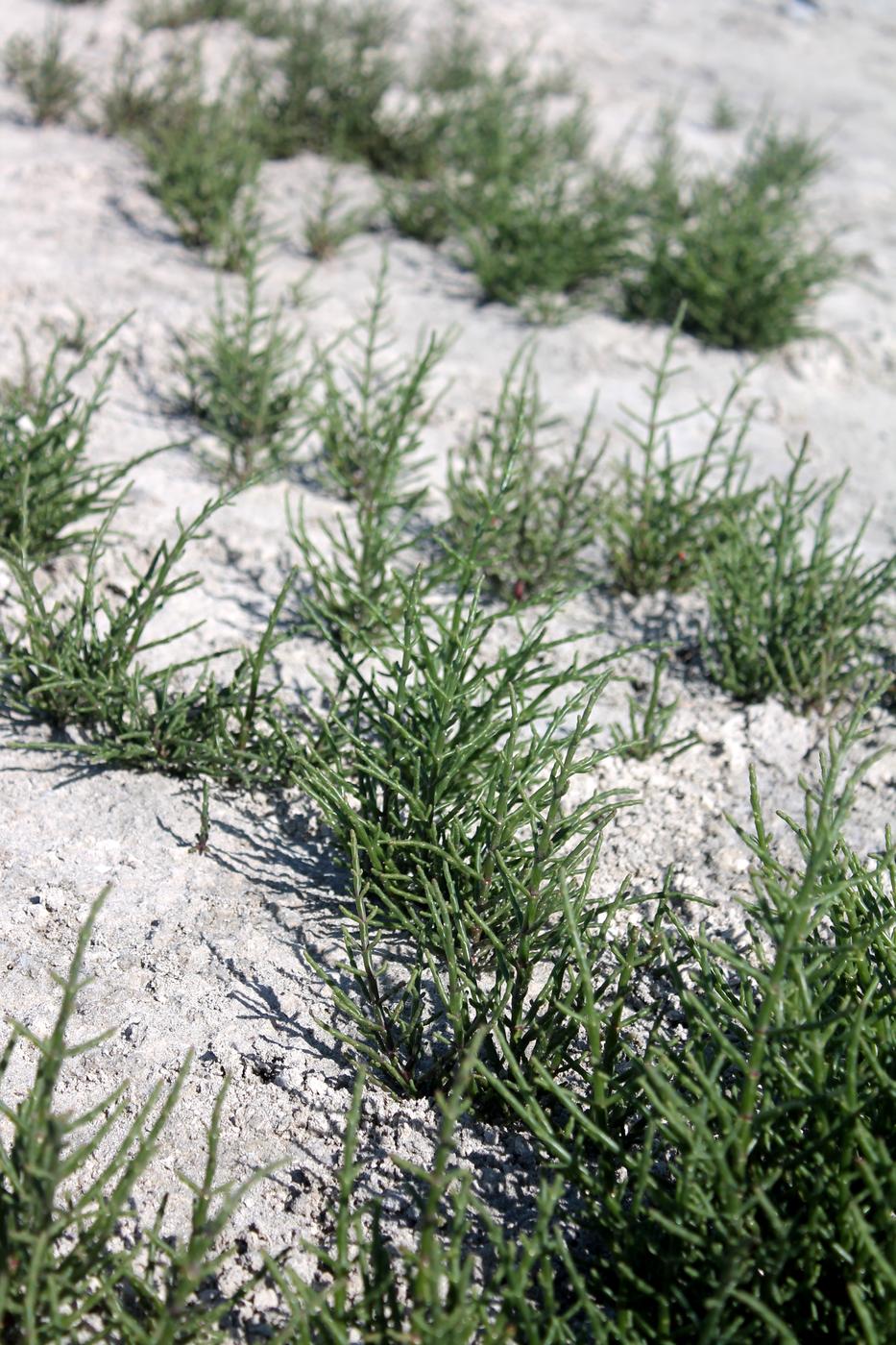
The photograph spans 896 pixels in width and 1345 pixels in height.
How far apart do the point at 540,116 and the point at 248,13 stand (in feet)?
5.74

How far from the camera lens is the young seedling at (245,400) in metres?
2.85

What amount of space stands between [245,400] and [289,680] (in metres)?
1.04

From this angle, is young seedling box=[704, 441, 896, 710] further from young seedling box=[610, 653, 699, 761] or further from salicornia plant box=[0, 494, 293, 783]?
salicornia plant box=[0, 494, 293, 783]

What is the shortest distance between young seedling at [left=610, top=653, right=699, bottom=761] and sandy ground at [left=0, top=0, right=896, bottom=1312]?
4 centimetres

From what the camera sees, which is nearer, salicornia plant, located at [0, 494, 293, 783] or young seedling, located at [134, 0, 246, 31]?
salicornia plant, located at [0, 494, 293, 783]

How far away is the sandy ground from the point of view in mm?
1597

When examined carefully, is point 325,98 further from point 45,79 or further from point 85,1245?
point 85,1245

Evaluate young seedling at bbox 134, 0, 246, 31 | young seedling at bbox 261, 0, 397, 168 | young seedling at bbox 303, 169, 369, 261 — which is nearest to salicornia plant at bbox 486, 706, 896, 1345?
young seedling at bbox 303, 169, 369, 261

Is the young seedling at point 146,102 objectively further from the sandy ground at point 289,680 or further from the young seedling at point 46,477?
the young seedling at point 46,477

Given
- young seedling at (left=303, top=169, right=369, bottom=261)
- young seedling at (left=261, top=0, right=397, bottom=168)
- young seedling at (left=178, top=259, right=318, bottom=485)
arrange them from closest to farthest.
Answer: young seedling at (left=178, top=259, right=318, bottom=485), young seedling at (left=303, top=169, right=369, bottom=261), young seedling at (left=261, top=0, right=397, bottom=168)

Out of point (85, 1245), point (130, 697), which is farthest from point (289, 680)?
point (85, 1245)

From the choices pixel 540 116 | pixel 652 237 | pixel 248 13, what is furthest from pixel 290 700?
pixel 248 13

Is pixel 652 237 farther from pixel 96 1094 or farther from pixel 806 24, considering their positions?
pixel 806 24

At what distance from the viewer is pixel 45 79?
14.2ft
